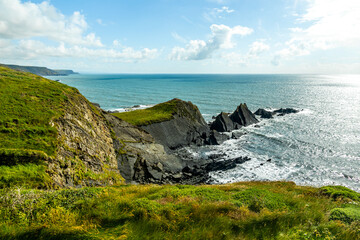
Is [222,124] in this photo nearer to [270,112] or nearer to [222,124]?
[222,124]

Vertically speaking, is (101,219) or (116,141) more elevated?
(101,219)

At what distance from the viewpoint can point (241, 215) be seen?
359 inches

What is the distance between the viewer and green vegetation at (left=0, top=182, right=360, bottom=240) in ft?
24.2

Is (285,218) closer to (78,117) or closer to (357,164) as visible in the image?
(78,117)

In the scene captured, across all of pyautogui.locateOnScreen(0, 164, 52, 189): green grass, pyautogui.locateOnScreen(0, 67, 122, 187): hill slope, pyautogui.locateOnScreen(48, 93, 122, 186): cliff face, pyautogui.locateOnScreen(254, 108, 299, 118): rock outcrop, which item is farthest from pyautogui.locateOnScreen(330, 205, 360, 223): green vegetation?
pyautogui.locateOnScreen(254, 108, 299, 118): rock outcrop

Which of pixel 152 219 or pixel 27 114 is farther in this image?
pixel 27 114

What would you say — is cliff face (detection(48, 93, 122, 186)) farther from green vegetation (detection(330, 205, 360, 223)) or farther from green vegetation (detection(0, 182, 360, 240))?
green vegetation (detection(330, 205, 360, 223))

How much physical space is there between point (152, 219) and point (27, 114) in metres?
23.3

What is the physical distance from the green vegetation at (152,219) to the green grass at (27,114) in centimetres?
1080

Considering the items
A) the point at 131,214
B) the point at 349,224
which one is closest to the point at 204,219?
the point at 131,214

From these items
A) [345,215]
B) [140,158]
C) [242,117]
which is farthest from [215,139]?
[345,215]

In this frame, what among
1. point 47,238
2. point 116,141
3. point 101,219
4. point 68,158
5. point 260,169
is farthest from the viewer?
point 260,169

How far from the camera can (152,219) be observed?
→ 8.41m

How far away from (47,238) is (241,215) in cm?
798
